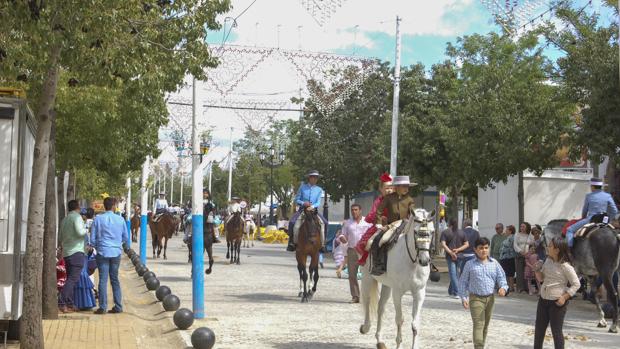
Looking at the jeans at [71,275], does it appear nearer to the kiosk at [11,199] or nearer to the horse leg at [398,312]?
the kiosk at [11,199]

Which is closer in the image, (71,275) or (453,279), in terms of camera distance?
(71,275)

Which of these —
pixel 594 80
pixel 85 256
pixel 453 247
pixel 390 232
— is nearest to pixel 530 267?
pixel 453 247

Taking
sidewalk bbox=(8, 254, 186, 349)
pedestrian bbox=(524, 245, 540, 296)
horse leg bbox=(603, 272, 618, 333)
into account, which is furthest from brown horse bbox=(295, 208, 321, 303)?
pedestrian bbox=(524, 245, 540, 296)

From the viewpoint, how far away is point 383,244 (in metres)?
11.7

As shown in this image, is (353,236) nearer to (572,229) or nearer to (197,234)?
(197,234)

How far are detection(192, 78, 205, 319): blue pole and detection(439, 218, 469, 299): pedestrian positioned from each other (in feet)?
23.3

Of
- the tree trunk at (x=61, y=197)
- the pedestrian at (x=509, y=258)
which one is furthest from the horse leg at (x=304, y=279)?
the tree trunk at (x=61, y=197)

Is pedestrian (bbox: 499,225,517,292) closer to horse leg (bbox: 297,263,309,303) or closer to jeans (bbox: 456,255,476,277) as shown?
jeans (bbox: 456,255,476,277)

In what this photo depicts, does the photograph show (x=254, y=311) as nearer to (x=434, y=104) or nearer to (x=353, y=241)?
(x=353, y=241)

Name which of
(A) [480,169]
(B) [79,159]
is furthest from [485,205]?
(B) [79,159]

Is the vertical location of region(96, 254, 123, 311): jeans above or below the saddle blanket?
below

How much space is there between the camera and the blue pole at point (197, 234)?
1477 cm

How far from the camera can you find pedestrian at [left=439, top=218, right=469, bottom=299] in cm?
2038

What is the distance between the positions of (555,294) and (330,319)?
5.27 m
